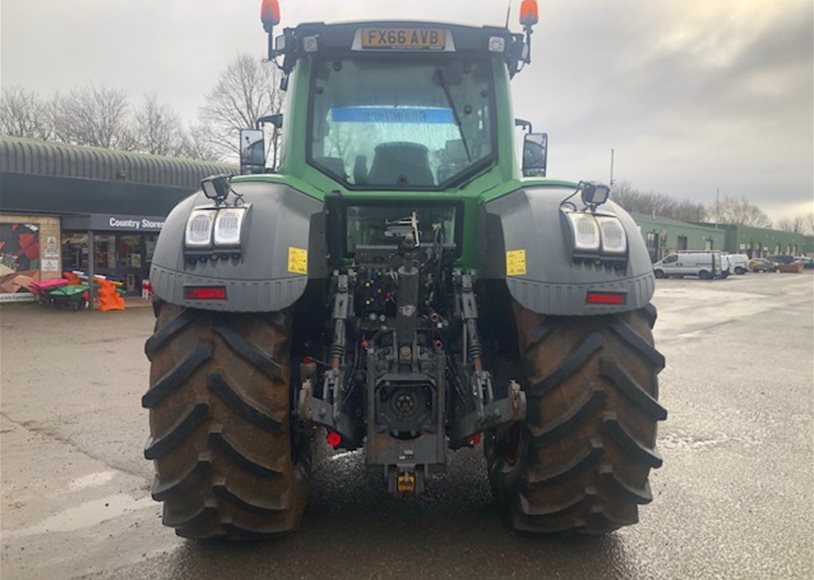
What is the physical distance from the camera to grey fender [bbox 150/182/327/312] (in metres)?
2.84

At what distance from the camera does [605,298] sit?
2.91m

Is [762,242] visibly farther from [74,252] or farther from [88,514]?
[88,514]

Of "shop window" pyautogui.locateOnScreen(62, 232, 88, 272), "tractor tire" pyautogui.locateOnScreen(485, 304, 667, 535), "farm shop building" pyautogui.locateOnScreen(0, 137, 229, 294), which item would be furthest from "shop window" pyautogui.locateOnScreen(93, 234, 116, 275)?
"tractor tire" pyautogui.locateOnScreen(485, 304, 667, 535)

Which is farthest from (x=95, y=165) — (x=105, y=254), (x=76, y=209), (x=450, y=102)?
(x=450, y=102)

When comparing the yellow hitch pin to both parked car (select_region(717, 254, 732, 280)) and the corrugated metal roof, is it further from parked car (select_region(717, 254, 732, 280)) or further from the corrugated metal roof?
parked car (select_region(717, 254, 732, 280))

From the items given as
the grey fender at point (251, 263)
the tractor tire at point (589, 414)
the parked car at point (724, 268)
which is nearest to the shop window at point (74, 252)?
the grey fender at point (251, 263)

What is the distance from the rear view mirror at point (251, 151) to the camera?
4656mm

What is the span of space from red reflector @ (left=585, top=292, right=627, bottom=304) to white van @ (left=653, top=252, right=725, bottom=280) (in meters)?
43.4

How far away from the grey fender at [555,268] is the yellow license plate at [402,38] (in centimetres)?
124

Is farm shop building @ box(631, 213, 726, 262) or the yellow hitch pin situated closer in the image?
the yellow hitch pin

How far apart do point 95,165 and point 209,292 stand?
17.8 metres

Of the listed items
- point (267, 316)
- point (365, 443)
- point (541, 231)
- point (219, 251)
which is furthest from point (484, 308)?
point (219, 251)

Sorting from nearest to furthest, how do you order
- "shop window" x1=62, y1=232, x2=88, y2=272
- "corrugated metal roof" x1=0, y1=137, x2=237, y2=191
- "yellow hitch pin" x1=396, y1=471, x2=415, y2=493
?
"yellow hitch pin" x1=396, y1=471, x2=415, y2=493
"corrugated metal roof" x1=0, y1=137, x2=237, y2=191
"shop window" x1=62, y1=232, x2=88, y2=272

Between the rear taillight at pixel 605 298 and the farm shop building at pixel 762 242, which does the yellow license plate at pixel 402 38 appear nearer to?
the rear taillight at pixel 605 298
